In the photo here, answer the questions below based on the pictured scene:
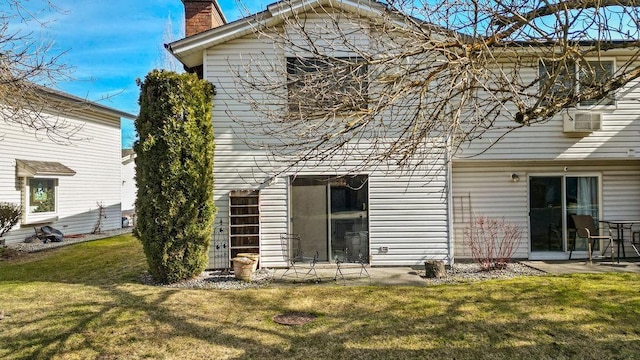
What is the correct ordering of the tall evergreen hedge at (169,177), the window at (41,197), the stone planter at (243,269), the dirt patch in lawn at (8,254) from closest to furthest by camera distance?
the tall evergreen hedge at (169,177) < the stone planter at (243,269) < the dirt patch in lawn at (8,254) < the window at (41,197)

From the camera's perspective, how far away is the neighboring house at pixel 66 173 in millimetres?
13195

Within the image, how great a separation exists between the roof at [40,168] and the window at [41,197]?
18.7 inches

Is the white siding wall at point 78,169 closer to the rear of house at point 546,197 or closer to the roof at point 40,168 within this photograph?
the roof at point 40,168

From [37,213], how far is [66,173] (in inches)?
69.6

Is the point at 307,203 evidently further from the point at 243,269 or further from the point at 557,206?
the point at 557,206

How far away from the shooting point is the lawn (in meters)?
4.57

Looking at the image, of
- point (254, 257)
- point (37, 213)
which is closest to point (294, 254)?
point (254, 257)

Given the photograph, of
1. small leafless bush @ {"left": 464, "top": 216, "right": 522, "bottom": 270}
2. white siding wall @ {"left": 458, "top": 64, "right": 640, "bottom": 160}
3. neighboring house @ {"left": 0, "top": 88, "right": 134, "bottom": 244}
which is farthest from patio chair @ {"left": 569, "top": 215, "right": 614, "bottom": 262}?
neighboring house @ {"left": 0, "top": 88, "right": 134, "bottom": 244}

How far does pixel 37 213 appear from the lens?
14.1 m

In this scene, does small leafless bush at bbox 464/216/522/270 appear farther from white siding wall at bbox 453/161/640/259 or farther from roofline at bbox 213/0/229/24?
roofline at bbox 213/0/229/24

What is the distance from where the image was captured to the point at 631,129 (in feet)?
30.7

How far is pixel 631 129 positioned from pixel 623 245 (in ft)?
9.62

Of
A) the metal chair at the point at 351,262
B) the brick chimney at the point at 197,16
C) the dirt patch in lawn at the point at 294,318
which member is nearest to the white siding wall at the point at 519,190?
the metal chair at the point at 351,262

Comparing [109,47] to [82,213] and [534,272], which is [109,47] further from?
[534,272]
